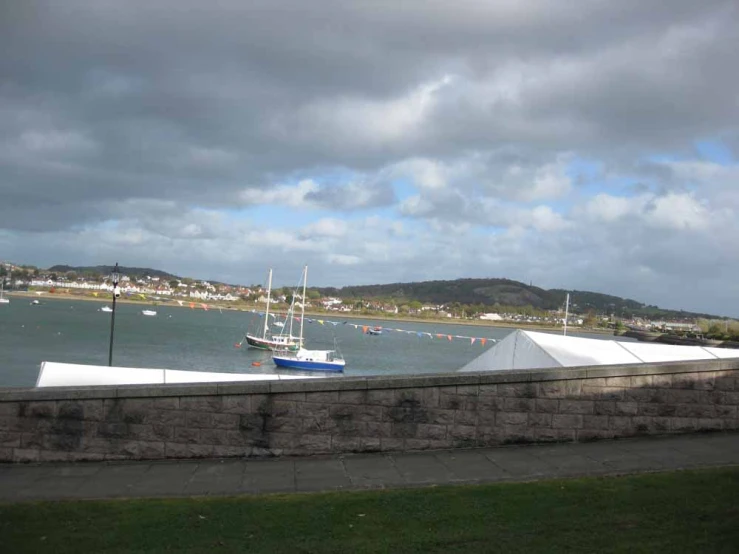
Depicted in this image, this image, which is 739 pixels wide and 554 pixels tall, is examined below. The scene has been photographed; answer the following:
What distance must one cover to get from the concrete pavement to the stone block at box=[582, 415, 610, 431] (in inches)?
8.8

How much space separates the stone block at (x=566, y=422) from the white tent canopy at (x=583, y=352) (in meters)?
2.49

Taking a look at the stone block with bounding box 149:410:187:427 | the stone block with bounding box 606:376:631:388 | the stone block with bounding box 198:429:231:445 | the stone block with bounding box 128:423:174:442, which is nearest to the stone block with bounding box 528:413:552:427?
the stone block with bounding box 606:376:631:388

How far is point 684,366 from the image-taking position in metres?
9.31

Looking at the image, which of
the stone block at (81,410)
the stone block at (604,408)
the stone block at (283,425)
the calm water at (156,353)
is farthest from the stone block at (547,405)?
the calm water at (156,353)

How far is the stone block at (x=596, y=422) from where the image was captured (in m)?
9.10

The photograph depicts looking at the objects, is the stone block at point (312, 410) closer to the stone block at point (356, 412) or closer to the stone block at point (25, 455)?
the stone block at point (356, 412)

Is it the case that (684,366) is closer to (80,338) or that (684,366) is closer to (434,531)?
(434,531)

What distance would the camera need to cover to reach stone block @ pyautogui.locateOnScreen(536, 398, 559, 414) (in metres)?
9.02

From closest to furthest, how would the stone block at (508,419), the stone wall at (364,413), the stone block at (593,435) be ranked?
the stone wall at (364,413)
the stone block at (508,419)
the stone block at (593,435)

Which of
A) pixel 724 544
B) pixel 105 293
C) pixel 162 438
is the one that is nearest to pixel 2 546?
pixel 162 438

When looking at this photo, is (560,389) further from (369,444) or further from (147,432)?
(147,432)

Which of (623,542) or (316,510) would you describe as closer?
(623,542)

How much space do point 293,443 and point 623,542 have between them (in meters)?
4.41

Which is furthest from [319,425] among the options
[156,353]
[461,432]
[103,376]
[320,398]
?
[156,353]
